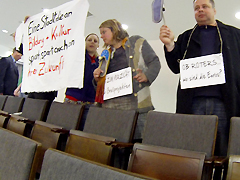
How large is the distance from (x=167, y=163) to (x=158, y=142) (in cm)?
21

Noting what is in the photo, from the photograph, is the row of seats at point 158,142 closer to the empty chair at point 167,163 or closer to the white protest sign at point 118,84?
the empty chair at point 167,163

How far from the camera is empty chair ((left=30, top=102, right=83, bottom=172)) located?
141cm

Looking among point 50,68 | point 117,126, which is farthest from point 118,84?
point 50,68

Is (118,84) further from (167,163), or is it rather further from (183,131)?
(167,163)

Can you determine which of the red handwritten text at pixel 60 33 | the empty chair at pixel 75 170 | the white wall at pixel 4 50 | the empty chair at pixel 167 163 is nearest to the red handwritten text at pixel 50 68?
the red handwritten text at pixel 60 33

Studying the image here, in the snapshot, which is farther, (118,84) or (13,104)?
(13,104)

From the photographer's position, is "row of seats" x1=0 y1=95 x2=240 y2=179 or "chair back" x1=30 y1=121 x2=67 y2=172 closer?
"row of seats" x1=0 y1=95 x2=240 y2=179

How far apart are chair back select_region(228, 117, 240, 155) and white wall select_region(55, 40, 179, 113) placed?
3.03 m

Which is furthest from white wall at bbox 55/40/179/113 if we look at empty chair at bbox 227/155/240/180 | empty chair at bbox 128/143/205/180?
empty chair at bbox 227/155/240/180

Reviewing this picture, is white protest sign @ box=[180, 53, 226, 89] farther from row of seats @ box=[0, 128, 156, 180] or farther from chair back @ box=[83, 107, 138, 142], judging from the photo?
row of seats @ box=[0, 128, 156, 180]

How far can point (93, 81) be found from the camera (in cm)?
192

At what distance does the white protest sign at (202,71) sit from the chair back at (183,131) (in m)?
0.24

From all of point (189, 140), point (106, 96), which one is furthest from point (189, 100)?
point (106, 96)

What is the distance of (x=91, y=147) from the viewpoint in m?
1.19
